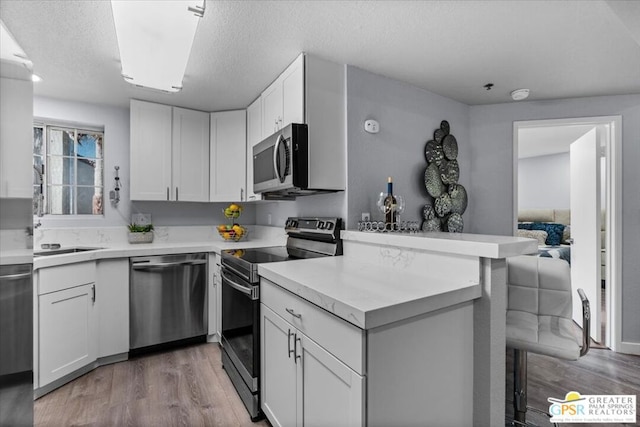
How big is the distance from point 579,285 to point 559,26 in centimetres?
260

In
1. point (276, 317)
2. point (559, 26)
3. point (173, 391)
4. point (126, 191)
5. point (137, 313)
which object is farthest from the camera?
point (126, 191)

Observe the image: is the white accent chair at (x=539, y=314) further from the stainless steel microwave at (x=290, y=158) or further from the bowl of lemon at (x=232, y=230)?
the bowl of lemon at (x=232, y=230)

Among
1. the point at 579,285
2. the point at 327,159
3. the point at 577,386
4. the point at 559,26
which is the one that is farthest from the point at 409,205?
the point at 579,285

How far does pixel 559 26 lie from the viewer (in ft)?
5.83

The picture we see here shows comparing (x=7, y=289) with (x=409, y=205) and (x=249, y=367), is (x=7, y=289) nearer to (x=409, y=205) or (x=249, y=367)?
(x=249, y=367)

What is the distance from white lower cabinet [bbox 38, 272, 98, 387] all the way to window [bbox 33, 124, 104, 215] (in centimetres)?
109

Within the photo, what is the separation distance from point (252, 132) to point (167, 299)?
1665 millimetres

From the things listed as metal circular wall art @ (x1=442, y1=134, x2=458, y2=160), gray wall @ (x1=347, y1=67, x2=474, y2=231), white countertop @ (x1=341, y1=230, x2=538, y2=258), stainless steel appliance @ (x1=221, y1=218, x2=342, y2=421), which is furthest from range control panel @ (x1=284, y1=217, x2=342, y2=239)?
metal circular wall art @ (x1=442, y1=134, x2=458, y2=160)

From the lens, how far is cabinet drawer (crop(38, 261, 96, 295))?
6.68ft

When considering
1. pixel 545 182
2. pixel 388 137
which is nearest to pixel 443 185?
pixel 388 137

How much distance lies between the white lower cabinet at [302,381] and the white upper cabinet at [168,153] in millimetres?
1860

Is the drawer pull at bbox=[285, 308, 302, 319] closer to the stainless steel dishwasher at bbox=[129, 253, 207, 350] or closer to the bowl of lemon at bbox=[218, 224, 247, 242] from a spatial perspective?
the stainless steel dishwasher at bbox=[129, 253, 207, 350]

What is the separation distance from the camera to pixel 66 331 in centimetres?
217

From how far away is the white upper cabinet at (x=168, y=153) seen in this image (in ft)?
9.52
